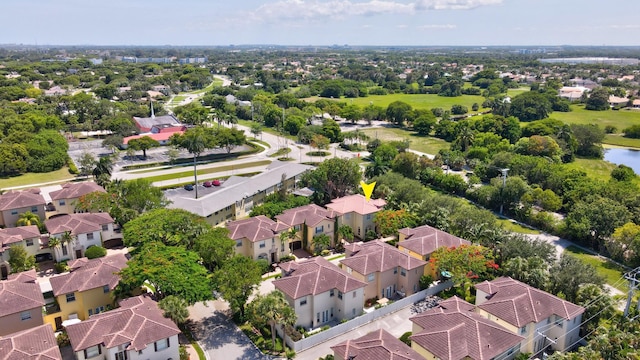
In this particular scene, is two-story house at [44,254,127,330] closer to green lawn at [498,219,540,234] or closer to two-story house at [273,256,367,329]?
two-story house at [273,256,367,329]

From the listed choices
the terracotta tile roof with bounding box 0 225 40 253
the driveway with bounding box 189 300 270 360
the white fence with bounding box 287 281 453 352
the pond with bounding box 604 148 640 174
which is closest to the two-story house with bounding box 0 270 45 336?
the terracotta tile roof with bounding box 0 225 40 253

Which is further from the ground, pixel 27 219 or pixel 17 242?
pixel 17 242

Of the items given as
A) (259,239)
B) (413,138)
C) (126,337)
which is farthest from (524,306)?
(413,138)

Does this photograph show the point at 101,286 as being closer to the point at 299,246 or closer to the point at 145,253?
the point at 145,253

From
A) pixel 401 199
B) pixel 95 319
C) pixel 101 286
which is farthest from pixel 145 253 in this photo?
pixel 401 199

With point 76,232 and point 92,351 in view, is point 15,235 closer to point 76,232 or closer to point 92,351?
point 76,232

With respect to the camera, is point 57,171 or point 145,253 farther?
point 57,171
